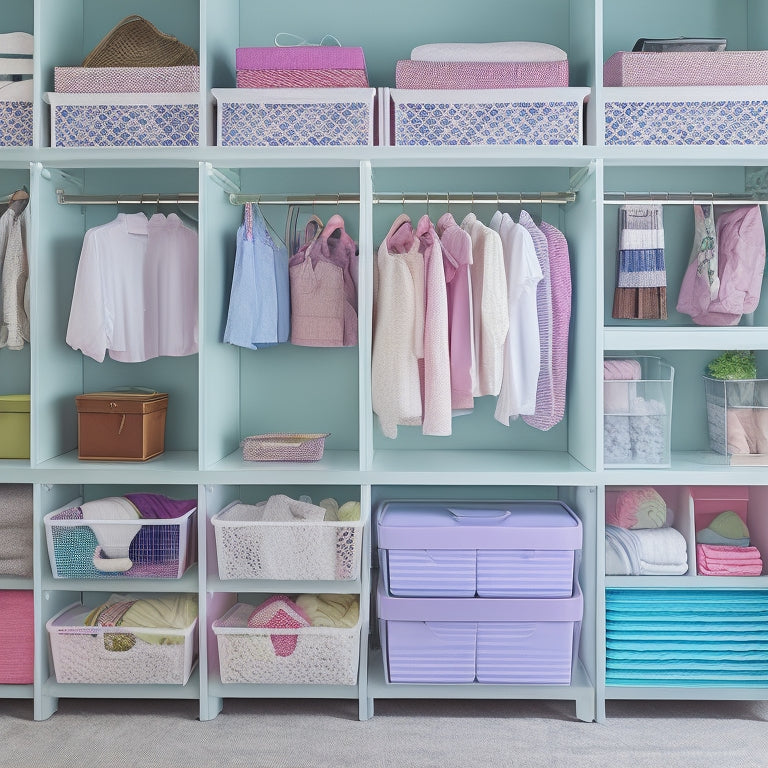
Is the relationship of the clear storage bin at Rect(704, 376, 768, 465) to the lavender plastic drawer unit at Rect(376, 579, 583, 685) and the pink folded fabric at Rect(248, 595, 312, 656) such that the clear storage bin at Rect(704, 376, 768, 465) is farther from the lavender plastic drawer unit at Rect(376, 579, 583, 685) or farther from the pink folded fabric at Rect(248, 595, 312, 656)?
the pink folded fabric at Rect(248, 595, 312, 656)

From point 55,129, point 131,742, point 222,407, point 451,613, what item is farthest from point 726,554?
point 55,129

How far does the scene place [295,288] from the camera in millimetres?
3102

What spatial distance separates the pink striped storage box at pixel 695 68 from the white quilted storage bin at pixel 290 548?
1.87 m

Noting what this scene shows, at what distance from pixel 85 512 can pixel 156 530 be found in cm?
26

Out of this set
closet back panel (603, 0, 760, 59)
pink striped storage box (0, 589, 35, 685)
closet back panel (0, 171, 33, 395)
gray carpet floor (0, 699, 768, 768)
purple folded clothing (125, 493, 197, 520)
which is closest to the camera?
gray carpet floor (0, 699, 768, 768)

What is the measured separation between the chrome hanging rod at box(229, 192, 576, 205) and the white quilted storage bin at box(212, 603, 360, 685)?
1585 mm

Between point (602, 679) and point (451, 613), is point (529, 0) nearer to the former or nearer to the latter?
point (451, 613)

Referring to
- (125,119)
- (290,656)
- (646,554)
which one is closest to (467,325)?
(646,554)

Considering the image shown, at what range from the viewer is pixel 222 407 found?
309cm

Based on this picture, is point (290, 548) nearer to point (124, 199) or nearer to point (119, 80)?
point (124, 199)

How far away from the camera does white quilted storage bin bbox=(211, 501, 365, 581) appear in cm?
279

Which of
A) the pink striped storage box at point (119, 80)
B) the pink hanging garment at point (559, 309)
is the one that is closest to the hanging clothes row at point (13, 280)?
the pink striped storage box at point (119, 80)

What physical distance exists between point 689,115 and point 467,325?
42.0 inches

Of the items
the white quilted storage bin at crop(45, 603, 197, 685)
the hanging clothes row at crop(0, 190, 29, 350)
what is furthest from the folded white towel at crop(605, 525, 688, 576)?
the hanging clothes row at crop(0, 190, 29, 350)
